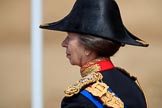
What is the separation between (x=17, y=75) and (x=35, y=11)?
0.49 m

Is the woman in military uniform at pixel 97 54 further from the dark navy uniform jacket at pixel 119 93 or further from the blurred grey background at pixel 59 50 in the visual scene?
the blurred grey background at pixel 59 50

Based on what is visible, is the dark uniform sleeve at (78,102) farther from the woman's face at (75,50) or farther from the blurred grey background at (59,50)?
the blurred grey background at (59,50)

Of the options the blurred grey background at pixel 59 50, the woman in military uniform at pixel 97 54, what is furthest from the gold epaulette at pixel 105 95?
the blurred grey background at pixel 59 50

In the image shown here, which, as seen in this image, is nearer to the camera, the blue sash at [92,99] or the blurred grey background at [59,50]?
the blue sash at [92,99]

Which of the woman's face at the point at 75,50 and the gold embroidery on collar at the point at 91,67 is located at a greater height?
the woman's face at the point at 75,50

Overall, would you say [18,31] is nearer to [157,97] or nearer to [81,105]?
[157,97]

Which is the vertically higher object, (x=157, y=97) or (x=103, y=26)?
(x=103, y=26)

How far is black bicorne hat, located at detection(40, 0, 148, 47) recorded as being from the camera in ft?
2.95

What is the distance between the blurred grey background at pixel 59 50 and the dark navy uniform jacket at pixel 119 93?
98 cm

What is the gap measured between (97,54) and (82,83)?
9cm

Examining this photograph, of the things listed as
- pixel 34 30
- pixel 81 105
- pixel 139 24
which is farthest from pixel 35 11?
pixel 81 105

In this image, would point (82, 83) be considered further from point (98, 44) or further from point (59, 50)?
point (59, 50)

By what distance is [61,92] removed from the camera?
1.99 metres

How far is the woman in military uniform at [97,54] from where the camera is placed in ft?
2.88
